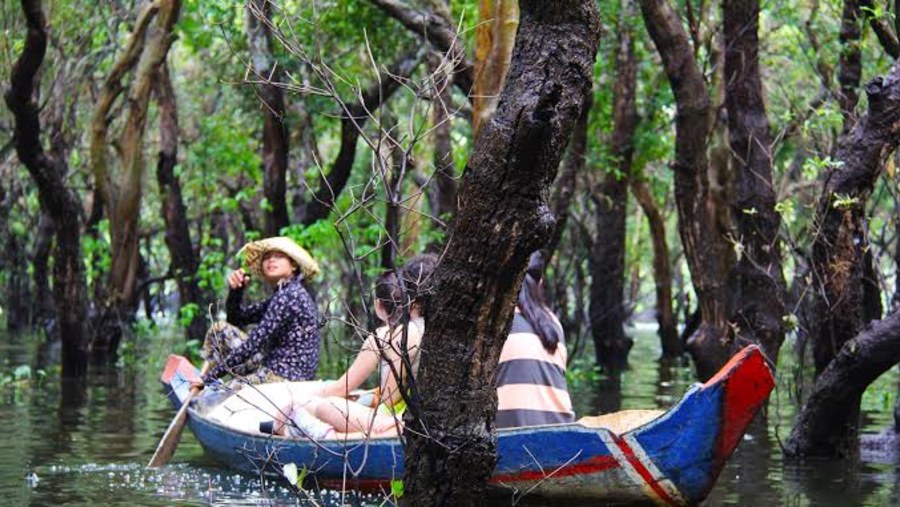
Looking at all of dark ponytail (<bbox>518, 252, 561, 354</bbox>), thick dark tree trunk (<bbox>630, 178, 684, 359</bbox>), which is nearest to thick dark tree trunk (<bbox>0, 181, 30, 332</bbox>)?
thick dark tree trunk (<bbox>630, 178, 684, 359</bbox>)

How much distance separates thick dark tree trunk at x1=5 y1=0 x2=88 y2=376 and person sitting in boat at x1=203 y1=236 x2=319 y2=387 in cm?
398

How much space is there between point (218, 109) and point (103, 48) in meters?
4.64

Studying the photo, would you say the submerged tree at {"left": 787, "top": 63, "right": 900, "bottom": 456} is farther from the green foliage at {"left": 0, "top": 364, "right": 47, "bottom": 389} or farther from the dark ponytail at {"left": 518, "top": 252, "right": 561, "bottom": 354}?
the green foliage at {"left": 0, "top": 364, "right": 47, "bottom": 389}

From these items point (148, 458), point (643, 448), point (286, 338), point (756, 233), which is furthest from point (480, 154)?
point (756, 233)

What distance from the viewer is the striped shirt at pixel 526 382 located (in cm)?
785

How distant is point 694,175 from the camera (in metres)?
12.1

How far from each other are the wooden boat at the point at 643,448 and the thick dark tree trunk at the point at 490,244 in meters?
1.38

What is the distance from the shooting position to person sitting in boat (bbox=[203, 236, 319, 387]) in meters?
9.93

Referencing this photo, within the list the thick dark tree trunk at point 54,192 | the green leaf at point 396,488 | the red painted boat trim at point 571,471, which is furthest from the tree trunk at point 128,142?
the green leaf at point 396,488

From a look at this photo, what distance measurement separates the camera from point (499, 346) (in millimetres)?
5543

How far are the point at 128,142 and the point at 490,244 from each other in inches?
498

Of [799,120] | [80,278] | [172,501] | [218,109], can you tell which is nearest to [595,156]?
[799,120]

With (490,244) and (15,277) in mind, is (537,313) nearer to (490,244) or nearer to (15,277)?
(490,244)

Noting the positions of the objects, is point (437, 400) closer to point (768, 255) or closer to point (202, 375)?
point (202, 375)
